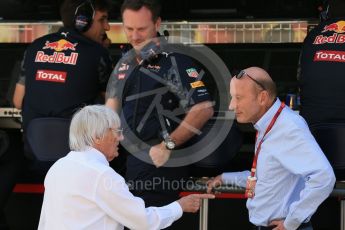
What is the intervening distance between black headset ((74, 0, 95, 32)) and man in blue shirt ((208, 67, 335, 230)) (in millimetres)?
1327

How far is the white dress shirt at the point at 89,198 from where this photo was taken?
2.84 metres

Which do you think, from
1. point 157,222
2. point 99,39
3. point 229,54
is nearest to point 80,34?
point 99,39

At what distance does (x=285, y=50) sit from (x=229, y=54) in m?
0.48

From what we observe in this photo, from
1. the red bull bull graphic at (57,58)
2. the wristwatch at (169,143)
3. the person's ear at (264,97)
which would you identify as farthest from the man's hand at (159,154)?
the red bull bull graphic at (57,58)

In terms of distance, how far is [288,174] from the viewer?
308 cm

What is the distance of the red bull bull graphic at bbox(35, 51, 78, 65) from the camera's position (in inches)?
167

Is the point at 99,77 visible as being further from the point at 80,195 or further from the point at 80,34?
the point at 80,195

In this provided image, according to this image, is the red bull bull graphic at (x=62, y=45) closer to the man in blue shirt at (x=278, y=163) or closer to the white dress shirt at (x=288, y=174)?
the man in blue shirt at (x=278, y=163)

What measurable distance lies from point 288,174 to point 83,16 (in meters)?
1.71

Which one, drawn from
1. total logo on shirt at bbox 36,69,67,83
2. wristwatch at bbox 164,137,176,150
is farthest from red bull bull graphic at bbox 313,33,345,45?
total logo on shirt at bbox 36,69,67,83

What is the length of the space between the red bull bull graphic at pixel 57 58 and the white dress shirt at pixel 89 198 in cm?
140

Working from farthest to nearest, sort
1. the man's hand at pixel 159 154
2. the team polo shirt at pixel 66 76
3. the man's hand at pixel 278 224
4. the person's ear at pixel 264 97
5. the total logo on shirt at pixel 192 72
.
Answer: the team polo shirt at pixel 66 76, the total logo on shirt at pixel 192 72, the man's hand at pixel 159 154, the person's ear at pixel 264 97, the man's hand at pixel 278 224

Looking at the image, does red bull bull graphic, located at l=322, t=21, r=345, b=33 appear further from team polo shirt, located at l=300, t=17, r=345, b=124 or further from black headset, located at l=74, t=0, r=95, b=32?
black headset, located at l=74, t=0, r=95, b=32

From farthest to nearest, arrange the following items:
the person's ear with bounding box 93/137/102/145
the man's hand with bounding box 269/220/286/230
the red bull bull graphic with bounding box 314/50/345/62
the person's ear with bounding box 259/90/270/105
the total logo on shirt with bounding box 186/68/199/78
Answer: the red bull bull graphic with bounding box 314/50/345/62, the total logo on shirt with bounding box 186/68/199/78, the person's ear with bounding box 259/90/270/105, the man's hand with bounding box 269/220/286/230, the person's ear with bounding box 93/137/102/145
